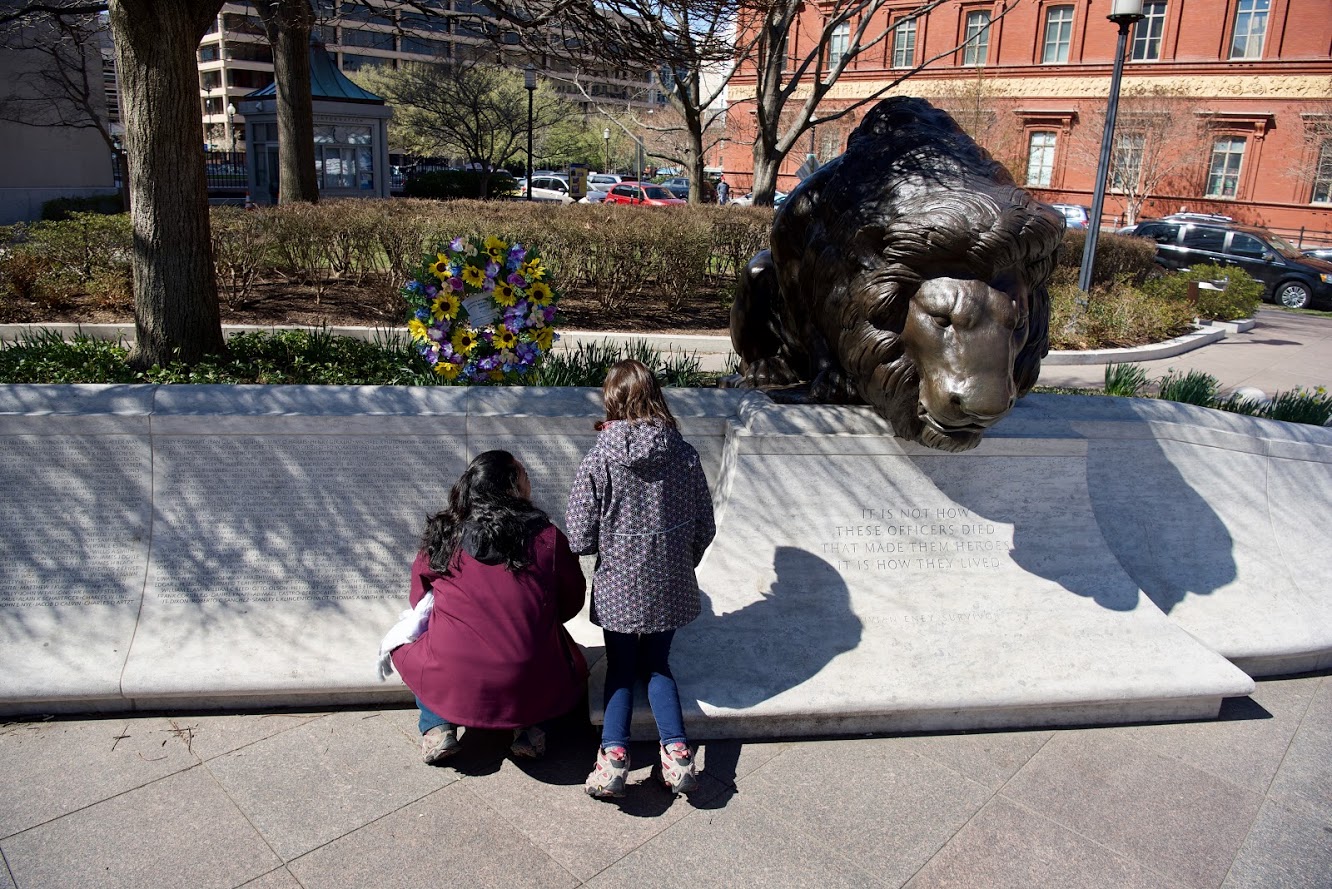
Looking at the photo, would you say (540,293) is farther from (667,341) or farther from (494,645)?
(667,341)

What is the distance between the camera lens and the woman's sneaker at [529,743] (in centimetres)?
335

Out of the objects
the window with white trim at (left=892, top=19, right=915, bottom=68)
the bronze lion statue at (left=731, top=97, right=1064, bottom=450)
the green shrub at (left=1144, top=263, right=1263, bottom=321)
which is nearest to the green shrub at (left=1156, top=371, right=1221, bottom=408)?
the bronze lion statue at (left=731, top=97, right=1064, bottom=450)

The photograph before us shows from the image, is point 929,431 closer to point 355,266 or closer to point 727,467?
point 727,467

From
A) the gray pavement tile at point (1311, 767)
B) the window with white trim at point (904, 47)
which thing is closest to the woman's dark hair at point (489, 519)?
A: the gray pavement tile at point (1311, 767)

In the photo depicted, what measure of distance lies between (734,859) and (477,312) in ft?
10.2

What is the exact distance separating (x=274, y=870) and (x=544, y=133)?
157ft

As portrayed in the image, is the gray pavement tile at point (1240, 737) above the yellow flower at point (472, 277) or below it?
below

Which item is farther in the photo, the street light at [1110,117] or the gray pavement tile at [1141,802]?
the street light at [1110,117]

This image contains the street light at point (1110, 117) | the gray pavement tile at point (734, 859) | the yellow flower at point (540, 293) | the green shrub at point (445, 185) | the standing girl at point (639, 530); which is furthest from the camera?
the green shrub at point (445, 185)

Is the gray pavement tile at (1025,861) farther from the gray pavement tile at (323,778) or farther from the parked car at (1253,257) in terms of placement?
the parked car at (1253,257)

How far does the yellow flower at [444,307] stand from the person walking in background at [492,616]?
1.84 metres

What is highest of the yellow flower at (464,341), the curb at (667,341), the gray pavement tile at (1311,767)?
the yellow flower at (464,341)

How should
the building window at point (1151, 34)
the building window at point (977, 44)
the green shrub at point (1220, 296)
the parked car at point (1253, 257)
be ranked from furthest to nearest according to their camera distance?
the building window at point (977, 44) < the building window at point (1151, 34) < the parked car at point (1253, 257) < the green shrub at point (1220, 296)

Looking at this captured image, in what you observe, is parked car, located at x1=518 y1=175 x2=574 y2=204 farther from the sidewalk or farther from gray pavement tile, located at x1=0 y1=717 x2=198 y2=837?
the sidewalk
